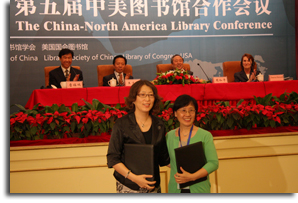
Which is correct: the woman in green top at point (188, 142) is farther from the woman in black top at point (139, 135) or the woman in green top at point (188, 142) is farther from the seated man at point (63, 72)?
the seated man at point (63, 72)

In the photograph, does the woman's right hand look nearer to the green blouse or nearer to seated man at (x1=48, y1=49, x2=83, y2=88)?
the green blouse

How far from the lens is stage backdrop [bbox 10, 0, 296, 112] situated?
4.68m

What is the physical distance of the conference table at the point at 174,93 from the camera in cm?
278

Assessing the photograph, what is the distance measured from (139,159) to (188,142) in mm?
273

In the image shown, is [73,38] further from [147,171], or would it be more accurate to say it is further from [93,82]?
[147,171]

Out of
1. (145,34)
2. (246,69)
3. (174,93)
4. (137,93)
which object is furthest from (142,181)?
(145,34)

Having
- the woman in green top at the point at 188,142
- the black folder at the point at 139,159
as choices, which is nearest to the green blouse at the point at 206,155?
the woman in green top at the point at 188,142

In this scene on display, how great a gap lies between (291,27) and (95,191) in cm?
492

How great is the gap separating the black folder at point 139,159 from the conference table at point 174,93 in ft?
5.00

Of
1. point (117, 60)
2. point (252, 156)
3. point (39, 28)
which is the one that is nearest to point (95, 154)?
point (252, 156)

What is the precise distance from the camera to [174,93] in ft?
9.40

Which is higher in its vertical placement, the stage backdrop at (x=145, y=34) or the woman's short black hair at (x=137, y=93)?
the stage backdrop at (x=145, y=34)

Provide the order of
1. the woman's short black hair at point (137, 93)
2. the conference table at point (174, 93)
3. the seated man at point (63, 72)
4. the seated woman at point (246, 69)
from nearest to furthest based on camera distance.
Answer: the woman's short black hair at point (137, 93), the conference table at point (174, 93), the seated man at point (63, 72), the seated woman at point (246, 69)

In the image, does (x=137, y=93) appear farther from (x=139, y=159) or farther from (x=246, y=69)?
(x=246, y=69)
